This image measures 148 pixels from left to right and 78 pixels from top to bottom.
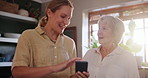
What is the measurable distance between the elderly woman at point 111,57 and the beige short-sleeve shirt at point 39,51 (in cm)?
38

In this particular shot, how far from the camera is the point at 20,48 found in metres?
0.93

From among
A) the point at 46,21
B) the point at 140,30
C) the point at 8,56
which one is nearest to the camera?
the point at 46,21

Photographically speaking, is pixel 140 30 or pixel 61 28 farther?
pixel 140 30

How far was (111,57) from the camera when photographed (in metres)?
1.44

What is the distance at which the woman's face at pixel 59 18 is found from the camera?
1048mm

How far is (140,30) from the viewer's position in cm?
273

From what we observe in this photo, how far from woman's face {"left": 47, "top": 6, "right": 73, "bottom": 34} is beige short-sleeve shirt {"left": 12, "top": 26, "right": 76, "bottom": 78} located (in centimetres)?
7

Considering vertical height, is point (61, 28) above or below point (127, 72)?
above

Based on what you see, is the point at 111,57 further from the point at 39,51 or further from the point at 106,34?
the point at 39,51

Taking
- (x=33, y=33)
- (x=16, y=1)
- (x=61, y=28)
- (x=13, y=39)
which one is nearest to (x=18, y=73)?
(x=33, y=33)

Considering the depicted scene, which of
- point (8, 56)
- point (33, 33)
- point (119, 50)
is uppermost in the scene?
A: point (33, 33)

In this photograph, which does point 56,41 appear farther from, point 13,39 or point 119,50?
point 13,39

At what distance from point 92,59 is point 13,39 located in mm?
1864

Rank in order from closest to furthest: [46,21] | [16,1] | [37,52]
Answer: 1. [37,52]
2. [46,21]
3. [16,1]
